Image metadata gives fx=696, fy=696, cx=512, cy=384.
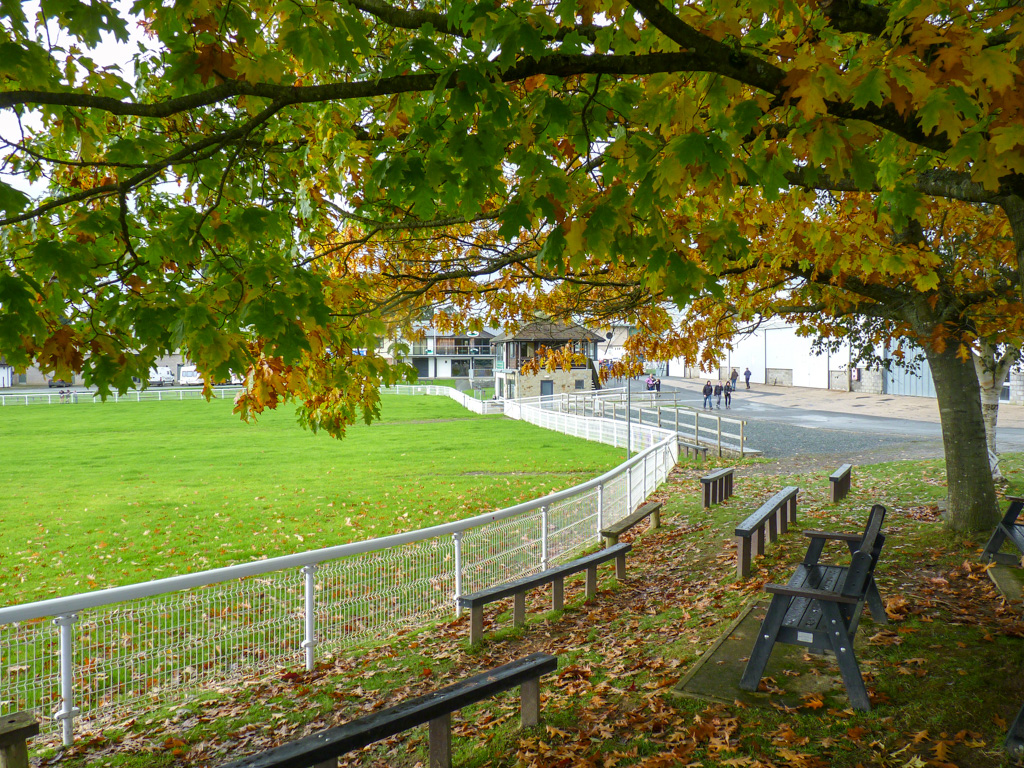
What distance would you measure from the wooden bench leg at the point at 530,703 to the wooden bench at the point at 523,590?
6.13 feet

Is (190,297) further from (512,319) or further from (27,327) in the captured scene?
(512,319)

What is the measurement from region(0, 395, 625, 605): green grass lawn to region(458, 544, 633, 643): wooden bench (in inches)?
264

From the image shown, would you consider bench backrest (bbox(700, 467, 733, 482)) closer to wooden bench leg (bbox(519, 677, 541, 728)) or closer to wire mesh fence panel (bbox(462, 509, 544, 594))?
wire mesh fence panel (bbox(462, 509, 544, 594))

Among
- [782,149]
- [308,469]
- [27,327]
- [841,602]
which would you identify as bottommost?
[308,469]

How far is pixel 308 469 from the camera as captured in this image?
23453mm

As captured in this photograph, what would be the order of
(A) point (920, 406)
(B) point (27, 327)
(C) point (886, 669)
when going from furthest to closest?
(A) point (920, 406), (C) point (886, 669), (B) point (27, 327)

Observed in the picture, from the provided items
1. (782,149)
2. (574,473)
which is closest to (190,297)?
(782,149)

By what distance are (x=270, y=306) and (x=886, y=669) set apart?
15.5 feet

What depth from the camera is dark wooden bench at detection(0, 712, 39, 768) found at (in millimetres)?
4074

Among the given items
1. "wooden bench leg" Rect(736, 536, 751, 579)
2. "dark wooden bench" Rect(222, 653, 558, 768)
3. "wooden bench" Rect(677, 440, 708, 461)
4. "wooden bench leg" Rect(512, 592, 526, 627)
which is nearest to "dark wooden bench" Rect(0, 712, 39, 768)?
"dark wooden bench" Rect(222, 653, 558, 768)

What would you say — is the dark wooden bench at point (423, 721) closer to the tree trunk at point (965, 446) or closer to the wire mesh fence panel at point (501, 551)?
the wire mesh fence panel at point (501, 551)

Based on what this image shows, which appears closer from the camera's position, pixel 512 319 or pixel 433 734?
pixel 433 734

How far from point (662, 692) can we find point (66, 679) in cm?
430

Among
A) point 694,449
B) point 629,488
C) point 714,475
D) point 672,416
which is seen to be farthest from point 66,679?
point 672,416
